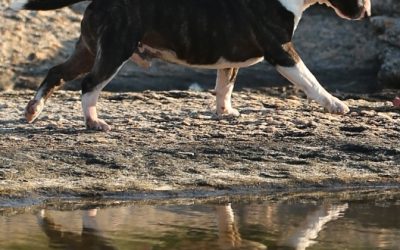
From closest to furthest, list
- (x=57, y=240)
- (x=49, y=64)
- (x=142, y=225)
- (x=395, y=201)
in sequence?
(x=57, y=240) → (x=142, y=225) → (x=395, y=201) → (x=49, y=64)

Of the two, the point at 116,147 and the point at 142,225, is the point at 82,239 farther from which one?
the point at 116,147

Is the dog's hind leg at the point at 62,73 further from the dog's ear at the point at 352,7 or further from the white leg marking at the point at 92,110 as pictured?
the dog's ear at the point at 352,7

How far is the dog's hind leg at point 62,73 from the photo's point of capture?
33.3 ft

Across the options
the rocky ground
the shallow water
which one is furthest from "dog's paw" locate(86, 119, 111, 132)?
the shallow water

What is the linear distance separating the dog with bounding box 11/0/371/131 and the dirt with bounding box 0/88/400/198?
14.5 inches

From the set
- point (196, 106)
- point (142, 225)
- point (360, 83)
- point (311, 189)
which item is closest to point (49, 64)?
point (196, 106)

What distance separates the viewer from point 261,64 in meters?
13.9

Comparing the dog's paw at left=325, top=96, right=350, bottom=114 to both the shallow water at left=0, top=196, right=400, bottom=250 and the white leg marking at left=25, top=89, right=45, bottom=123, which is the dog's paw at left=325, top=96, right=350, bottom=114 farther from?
the white leg marking at left=25, top=89, right=45, bottom=123

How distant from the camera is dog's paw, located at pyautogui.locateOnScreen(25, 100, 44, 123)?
10.1 m

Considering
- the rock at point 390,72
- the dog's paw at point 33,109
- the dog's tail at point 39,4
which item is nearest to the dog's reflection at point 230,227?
the dog's paw at point 33,109

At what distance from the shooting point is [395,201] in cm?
841

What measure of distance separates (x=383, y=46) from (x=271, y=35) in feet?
14.1

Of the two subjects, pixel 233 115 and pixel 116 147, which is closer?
pixel 116 147

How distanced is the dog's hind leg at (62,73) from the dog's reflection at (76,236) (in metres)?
2.55
